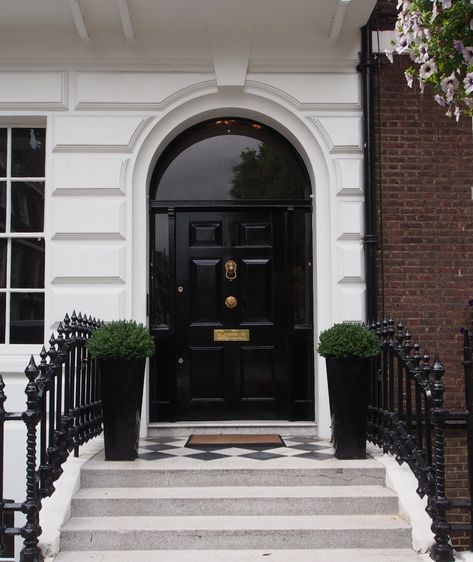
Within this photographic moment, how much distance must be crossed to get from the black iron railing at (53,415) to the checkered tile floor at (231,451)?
1.99ft

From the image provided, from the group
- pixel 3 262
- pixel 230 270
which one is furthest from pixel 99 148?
pixel 230 270

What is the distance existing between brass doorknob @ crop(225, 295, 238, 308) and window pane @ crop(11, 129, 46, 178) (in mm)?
2512

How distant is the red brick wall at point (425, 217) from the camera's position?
6.84 metres

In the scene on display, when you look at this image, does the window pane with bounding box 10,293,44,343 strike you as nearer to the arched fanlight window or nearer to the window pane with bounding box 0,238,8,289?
the window pane with bounding box 0,238,8,289

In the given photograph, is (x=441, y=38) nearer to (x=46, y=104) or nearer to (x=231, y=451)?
(x=231, y=451)

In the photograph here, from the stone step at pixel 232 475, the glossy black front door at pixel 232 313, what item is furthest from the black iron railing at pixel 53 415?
the glossy black front door at pixel 232 313

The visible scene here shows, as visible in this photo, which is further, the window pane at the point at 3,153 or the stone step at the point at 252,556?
the window pane at the point at 3,153

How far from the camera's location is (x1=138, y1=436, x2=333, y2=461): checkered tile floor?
18.8 ft

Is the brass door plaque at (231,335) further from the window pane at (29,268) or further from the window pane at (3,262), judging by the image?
the window pane at (3,262)

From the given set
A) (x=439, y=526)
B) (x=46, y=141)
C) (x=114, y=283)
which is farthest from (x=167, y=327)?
(x=439, y=526)

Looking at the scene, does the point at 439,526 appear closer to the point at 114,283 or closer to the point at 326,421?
the point at 326,421

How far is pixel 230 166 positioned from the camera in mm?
7371

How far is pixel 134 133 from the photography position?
685 cm

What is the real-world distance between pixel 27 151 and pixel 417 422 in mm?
5027
